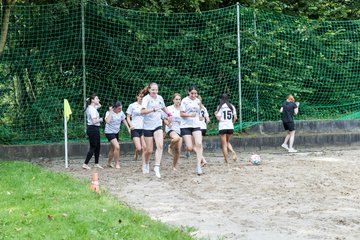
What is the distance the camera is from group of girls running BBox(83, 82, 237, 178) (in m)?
14.0

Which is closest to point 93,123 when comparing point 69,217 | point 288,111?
point 288,111

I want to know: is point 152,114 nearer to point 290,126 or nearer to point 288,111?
point 290,126

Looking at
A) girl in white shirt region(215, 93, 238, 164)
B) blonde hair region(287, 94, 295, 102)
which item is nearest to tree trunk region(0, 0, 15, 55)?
girl in white shirt region(215, 93, 238, 164)

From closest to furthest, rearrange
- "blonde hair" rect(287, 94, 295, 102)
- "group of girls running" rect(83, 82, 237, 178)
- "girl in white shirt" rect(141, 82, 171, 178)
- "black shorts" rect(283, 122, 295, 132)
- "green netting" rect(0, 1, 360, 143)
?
"girl in white shirt" rect(141, 82, 171, 178)
"group of girls running" rect(83, 82, 237, 178)
"green netting" rect(0, 1, 360, 143)
"black shorts" rect(283, 122, 295, 132)
"blonde hair" rect(287, 94, 295, 102)

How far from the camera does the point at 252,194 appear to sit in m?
11.2

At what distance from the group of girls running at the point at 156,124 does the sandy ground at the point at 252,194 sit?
1.44ft

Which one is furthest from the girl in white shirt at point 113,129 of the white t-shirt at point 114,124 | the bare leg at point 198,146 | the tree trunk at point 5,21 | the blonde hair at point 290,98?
the blonde hair at point 290,98

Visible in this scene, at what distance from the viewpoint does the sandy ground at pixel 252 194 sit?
834 cm

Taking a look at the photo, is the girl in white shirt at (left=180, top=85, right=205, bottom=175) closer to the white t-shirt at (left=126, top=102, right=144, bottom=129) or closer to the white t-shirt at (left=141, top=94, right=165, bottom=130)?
the white t-shirt at (left=141, top=94, right=165, bottom=130)

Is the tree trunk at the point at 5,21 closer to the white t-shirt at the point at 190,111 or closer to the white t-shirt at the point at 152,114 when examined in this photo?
the white t-shirt at the point at 152,114

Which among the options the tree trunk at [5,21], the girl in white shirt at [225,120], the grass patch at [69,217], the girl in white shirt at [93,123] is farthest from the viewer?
the tree trunk at [5,21]

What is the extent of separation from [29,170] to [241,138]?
23.0 ft

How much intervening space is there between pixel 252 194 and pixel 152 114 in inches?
141

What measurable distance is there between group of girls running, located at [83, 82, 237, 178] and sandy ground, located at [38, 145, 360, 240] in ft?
1.44
